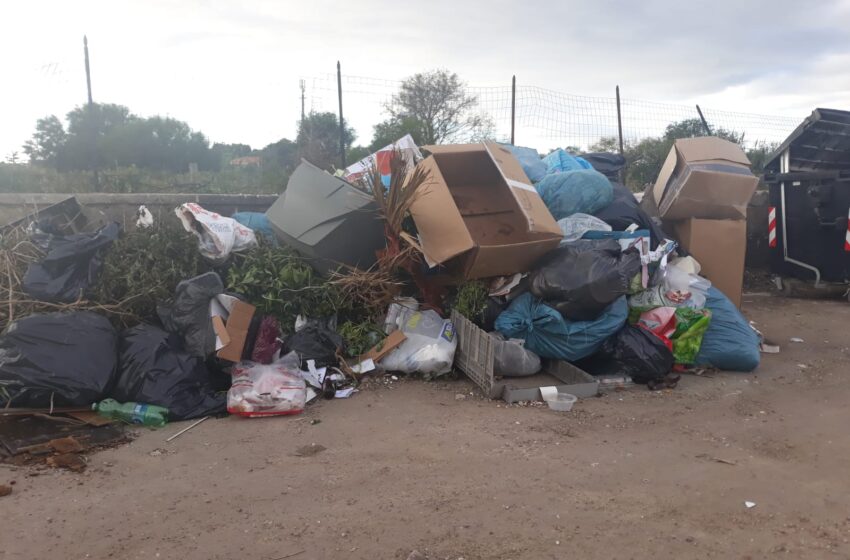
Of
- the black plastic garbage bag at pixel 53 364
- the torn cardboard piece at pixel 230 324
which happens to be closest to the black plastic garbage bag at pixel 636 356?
the torn cardboard piece at pixel 230 324

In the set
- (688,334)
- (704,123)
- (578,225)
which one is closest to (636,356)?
(688,334)

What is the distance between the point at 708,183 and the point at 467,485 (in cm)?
366

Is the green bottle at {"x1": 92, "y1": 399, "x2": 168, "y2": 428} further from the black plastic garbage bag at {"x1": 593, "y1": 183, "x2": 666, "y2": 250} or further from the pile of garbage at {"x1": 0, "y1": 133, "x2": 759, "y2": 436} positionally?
the black plastic garbage bag at {"x1": 593, "y1": 183, "x2": 666, "y2": 250}

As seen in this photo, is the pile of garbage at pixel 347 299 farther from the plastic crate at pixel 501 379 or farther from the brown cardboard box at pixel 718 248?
the brown cardboard box at pixel 718 248

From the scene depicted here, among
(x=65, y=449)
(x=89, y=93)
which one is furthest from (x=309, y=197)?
(x=89, y=93)

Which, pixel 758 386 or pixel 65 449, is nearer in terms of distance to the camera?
pixel 65 449

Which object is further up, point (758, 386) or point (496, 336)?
point (496, 336)

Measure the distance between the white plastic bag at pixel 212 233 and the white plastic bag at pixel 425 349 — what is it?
1.29 meters

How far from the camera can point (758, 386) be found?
3682 millimetres

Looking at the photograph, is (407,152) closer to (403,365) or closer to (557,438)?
(403,365)

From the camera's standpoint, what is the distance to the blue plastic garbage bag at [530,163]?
5227 mm

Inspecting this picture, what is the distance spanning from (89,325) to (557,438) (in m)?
2.56

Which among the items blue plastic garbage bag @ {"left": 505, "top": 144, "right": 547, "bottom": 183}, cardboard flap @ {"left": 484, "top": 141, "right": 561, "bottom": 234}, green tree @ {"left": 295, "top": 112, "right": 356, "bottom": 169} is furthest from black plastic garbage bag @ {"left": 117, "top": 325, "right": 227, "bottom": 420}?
green tree @ {"left": 295, "top": 112, "right": 356, "bottom": 169}

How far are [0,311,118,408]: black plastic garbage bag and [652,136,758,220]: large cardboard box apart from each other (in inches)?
168
